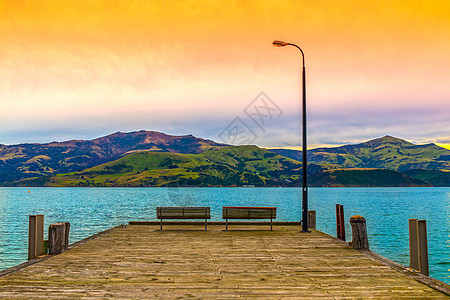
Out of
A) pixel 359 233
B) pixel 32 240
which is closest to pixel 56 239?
pixel 32 240

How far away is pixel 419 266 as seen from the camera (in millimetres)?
10297

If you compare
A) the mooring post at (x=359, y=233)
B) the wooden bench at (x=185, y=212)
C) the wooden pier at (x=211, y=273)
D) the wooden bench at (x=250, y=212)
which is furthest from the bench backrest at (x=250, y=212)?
the mooring post at (x=359, y=233)

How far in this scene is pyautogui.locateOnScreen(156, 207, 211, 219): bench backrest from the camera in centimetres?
1648

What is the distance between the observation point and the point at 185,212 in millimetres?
16859

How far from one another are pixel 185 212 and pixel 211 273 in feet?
25.2

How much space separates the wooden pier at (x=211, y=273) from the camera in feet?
25.0

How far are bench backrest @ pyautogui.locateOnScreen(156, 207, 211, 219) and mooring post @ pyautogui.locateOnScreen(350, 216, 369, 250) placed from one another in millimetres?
6331

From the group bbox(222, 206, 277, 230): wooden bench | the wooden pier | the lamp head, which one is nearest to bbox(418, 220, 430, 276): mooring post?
the wooden pier

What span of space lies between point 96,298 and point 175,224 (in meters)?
12.7

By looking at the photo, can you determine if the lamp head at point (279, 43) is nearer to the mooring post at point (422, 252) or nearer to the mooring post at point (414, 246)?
the mooring post at point (414, 246)

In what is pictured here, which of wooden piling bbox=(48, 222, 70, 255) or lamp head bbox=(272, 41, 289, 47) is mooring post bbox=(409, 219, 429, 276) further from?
wooden piling bbox=(48, 222, 70, 255)

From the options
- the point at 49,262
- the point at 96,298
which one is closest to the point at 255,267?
the point at 96,298

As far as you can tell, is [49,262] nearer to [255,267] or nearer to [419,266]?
[255,267]

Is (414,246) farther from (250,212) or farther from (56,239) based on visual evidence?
(56,239)
